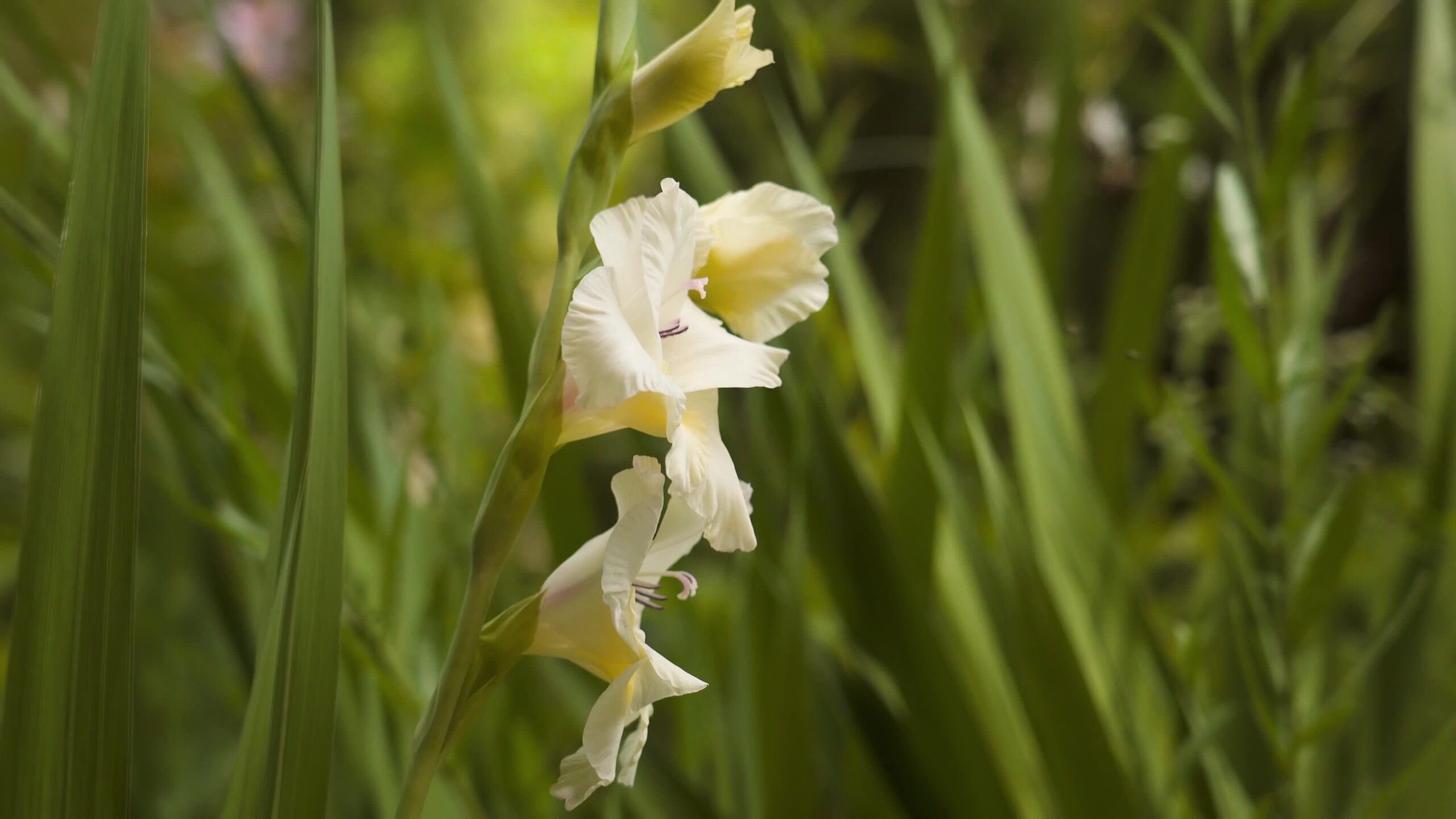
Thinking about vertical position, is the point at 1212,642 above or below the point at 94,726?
below

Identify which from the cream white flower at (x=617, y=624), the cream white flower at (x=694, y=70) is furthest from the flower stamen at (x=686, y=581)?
the cream white flower at (x=694, y=70)

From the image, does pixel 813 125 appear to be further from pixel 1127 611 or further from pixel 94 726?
pixel 94 726

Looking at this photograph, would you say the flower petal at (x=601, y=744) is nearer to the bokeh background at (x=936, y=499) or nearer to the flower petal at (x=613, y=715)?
the flower petal at (x=613, y=715)

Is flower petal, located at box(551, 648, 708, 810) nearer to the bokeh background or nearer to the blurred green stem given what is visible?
the blurred green stem

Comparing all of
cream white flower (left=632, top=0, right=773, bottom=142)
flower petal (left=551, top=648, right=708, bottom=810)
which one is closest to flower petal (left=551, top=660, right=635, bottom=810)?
flower petal (left=551, top=648, right=708, bottom=810)

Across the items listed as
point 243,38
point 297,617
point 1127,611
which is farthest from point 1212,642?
point 243,38

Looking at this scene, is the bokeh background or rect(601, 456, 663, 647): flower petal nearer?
rect(601, 456, 663, 647): flower petal
